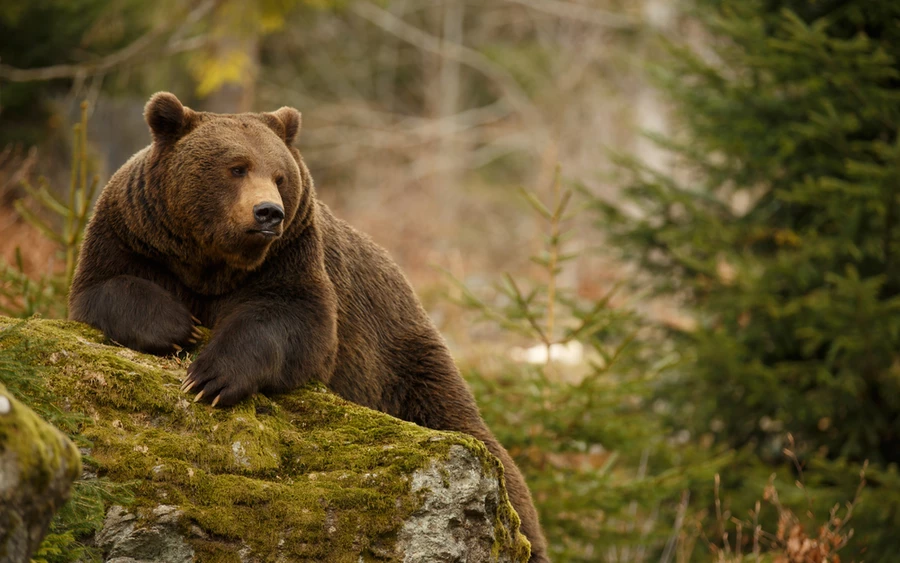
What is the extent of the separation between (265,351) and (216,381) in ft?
0.96

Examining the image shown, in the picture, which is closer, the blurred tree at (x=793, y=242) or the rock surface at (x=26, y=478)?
the rock surface at (x=26, y=478)

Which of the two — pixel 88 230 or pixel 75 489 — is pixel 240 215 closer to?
pixel 88 230

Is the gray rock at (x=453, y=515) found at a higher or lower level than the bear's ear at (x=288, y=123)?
lower

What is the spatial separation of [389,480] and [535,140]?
1983cm

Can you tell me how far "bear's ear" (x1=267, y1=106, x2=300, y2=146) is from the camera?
15.0 feet

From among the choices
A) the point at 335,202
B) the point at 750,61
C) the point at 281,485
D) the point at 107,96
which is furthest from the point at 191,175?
the point at 335,202

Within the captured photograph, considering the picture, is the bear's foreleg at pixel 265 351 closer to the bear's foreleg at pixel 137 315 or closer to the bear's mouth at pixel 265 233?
the bear's foreleg at pixel 137 315

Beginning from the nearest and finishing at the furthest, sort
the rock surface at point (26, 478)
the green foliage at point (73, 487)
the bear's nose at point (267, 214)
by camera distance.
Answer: the rock surface at point (26, 478), the green foliage at point (73, 487), the bear's nose at point (267, 214)

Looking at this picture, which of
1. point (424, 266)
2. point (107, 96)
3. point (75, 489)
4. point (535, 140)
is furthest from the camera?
point (535, 140)

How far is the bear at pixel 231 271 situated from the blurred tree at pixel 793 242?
4111 mm

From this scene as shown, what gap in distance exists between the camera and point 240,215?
3.96 meters

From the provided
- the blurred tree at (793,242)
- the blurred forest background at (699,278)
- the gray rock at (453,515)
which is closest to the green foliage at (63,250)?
the blurred forest background at (699,278)

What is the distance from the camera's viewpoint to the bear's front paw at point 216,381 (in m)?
3.59

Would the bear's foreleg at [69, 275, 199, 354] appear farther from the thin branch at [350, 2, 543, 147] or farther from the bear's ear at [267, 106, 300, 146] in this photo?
the thin branch at [350, 2, 543, 147]
